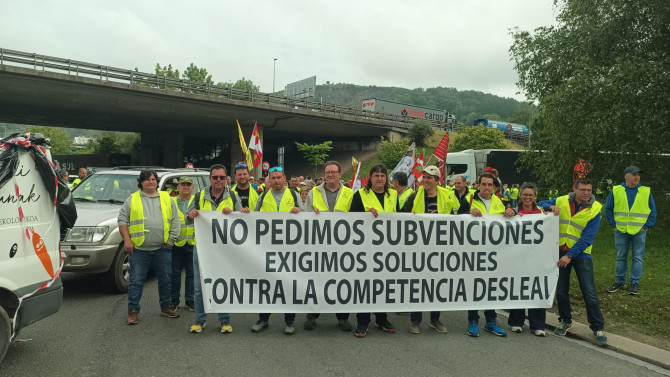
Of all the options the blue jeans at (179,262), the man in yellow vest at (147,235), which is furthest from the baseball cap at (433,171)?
the blue jeans at (179,262)

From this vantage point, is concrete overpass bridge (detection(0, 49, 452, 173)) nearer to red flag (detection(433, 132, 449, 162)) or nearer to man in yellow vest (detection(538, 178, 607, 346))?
red flag (detection(433, 132, 449, 162))

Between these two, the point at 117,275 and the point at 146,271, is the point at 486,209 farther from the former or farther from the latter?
the point at 117,275

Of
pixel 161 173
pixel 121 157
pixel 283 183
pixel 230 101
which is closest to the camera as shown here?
pixel 283 183

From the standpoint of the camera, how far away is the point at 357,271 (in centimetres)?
588

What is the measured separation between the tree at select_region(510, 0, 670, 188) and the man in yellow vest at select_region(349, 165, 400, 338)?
10.2 meters

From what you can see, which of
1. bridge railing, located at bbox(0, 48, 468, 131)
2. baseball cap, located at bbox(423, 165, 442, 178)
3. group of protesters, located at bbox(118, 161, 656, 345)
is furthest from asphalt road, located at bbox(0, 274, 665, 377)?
bridge railing, located at bbox(0, 48, 468, 131)

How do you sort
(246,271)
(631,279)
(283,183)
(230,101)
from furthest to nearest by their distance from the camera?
(230,101), (631,279), (283,183), (246,271)

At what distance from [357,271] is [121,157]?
158 feet

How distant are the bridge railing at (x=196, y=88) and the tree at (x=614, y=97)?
25.7 m

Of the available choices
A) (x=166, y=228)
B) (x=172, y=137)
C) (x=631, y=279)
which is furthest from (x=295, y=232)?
(x=172, y=137)

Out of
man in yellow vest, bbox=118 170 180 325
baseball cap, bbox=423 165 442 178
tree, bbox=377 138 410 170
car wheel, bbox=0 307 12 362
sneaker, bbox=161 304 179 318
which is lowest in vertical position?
sneaker, bbox=161 304 179 318

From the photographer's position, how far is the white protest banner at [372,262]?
18.9ft

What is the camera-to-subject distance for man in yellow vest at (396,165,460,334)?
600 cm

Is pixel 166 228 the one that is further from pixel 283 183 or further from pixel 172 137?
pixel 172 137
